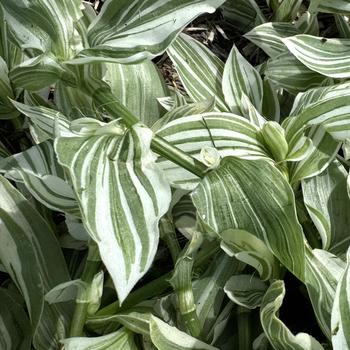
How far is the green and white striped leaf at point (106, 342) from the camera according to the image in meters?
0.88

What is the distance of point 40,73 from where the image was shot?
3.00 ft

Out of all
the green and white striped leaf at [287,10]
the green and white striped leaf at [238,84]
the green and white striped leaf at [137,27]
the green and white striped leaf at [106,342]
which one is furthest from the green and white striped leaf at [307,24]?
the green and white striped leaf at [106,342]

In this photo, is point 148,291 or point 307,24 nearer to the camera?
point 148,291

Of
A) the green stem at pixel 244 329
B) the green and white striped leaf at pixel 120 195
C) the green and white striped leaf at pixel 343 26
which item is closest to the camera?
the green and white striped leaf at pixel 120 195

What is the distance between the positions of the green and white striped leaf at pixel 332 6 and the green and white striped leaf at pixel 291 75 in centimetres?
9

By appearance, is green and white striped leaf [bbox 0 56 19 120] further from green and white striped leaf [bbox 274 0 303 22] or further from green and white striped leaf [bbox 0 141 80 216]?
green and white striped leaf [bbox 274 0 303 22]

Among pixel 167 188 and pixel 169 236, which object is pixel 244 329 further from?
pixel 167 188

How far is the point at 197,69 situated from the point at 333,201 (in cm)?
30

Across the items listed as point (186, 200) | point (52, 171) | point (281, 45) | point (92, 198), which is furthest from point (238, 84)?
point (92, 198)

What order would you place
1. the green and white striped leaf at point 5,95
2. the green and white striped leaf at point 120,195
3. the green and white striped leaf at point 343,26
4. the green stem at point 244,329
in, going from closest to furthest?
the green and white striped leaf at point 120,195
the green stem at point 244,329
the green and white striped leaf at point 5,95
the green and white striped leaf at point 343,26

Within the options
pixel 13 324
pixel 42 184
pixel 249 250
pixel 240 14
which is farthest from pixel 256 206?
pixel 240 14

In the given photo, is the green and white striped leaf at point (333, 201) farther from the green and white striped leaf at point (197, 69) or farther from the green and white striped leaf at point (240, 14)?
the green and white striped leaf at point (240, 14)

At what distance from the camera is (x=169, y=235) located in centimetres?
99

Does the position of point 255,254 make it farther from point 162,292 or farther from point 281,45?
point 281,45
